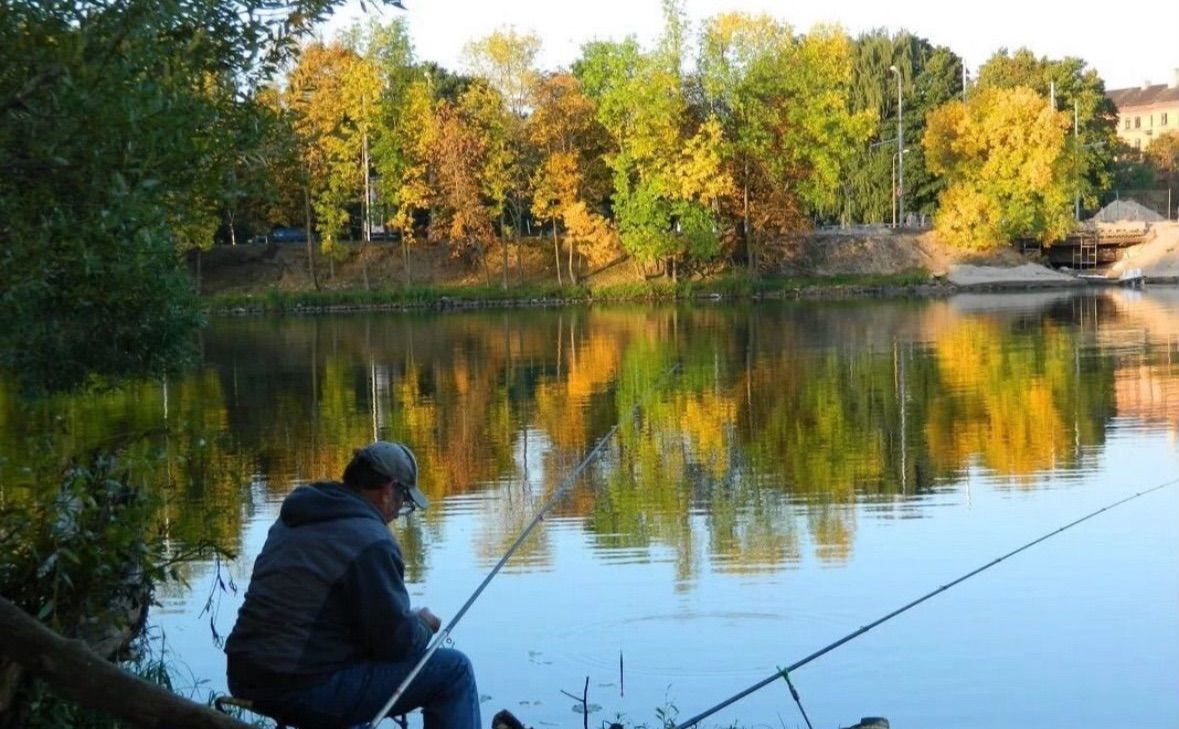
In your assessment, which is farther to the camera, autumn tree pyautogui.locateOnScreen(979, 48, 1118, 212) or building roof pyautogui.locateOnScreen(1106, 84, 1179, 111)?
building roof pyautogui.locateOnScreen(1106, 84, 1179, 111)

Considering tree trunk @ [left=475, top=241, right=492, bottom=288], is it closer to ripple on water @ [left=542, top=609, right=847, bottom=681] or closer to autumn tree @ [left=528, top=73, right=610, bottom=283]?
autumn tree @ [left=528, top=73, right=610, bottom=283]

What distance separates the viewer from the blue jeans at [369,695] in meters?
5.15

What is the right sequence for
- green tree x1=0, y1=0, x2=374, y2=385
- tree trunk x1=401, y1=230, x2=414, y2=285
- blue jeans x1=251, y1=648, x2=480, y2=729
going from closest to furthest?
blue jeans x1=251, y1=648, x2=480, y2=729 → green tree x1=0, y1=0, x2=374, y2=385 → tree trunk x1=401, y1=230, x2=414, y2=285

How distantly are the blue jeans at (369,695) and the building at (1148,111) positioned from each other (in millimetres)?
133334

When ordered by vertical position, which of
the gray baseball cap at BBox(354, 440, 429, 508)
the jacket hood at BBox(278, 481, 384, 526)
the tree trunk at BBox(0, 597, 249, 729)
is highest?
the gray baseball cap at BBox(354, 440, 429, 508)

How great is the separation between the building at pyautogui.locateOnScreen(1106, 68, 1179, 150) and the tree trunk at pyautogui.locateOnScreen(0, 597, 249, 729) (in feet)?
442

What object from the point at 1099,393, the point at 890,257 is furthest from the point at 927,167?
the point at 1099,393

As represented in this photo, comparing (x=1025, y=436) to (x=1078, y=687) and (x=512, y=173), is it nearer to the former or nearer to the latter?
(x=1078, y=687)

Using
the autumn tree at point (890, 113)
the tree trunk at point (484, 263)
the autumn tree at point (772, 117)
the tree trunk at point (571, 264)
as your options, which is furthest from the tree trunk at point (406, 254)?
the autumn tree at point (890, 113)

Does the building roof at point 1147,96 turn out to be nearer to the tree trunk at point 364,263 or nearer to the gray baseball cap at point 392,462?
the tree trunk at point 364,263

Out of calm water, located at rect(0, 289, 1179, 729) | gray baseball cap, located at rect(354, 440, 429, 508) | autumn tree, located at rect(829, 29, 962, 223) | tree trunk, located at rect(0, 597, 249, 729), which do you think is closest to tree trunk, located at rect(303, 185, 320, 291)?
autumn tree, located at rect(829, 29, 962, 223)

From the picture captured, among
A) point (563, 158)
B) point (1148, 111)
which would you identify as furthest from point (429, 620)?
point (1148, 111)

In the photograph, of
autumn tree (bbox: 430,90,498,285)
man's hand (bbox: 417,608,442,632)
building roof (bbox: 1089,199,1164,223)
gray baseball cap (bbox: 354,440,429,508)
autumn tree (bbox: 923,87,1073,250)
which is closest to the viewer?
gray baseball cap (bbox: 354,440,429,508)

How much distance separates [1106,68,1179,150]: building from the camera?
132250 millimetres
